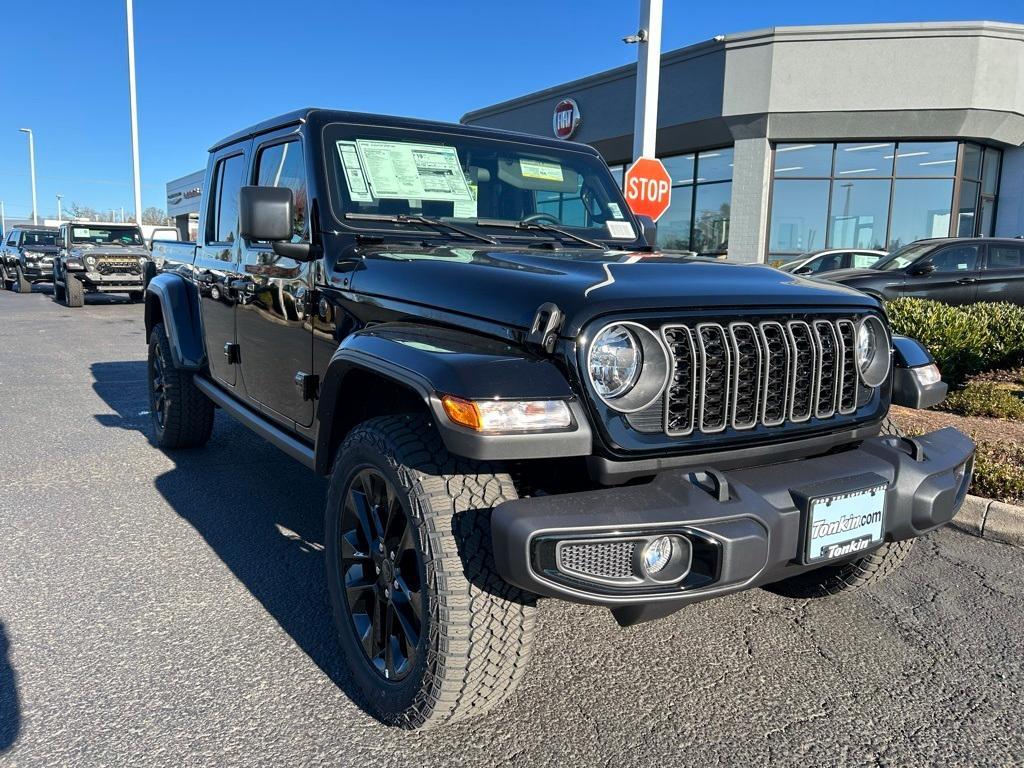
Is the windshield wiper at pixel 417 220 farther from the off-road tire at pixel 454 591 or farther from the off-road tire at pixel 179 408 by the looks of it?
the off-road tire at pixel 179 408

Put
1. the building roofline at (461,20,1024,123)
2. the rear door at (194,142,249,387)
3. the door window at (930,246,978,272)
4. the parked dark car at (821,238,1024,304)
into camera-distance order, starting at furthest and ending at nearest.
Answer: the building roofline at (461,20,1024,123) → the door window at (930,246,978,272) → the parked dark car at (821,238,1024,304) → the rear door at (194,142,249,387)

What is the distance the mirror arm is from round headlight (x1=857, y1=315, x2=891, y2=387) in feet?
6.66

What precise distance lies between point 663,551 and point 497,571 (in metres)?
0.41

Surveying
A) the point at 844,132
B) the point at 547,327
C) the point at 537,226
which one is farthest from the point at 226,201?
the point at 844,132

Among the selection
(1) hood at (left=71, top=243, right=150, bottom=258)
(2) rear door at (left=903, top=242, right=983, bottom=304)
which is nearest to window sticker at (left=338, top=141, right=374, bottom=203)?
(2) rear door at (left=903, top=242, right=983, bottom=304)

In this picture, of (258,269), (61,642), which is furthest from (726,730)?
(258,269)

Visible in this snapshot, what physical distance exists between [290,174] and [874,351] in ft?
8.15

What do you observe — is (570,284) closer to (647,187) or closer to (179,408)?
(179,408)

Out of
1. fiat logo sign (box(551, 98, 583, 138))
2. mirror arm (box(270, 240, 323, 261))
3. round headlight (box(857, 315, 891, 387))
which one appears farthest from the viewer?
fiat logo sign (box(551, 98, 583, 138))

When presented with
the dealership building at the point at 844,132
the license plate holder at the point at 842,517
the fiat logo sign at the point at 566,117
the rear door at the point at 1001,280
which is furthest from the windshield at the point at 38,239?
the license plate holder at the point at 842,517

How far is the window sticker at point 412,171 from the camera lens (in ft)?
10.9

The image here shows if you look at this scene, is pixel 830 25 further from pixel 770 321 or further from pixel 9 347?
pixel 770 321

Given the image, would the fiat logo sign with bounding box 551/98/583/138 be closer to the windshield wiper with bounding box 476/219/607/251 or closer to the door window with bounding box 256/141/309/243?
the door window with bounding box 256/141/309/243

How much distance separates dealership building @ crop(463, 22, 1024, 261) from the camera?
17406 millimetres
